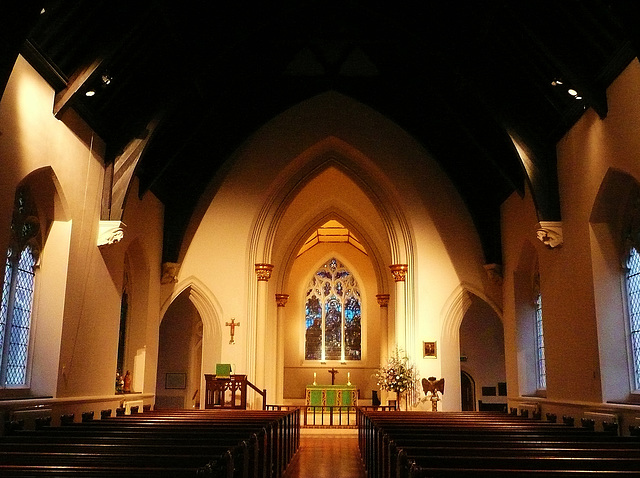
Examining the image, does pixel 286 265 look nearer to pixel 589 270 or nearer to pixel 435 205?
pixel 435 205

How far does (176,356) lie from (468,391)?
9.08 metres

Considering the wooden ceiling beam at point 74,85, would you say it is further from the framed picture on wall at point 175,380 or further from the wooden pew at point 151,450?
the framed picture on wall at point 175,380

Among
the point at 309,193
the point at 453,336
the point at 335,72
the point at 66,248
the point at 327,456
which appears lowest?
the point at 327,456

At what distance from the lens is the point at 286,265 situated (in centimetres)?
1934

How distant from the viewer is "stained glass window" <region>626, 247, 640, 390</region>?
28.5 ft

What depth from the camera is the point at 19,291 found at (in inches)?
343

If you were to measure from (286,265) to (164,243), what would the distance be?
5.83 m

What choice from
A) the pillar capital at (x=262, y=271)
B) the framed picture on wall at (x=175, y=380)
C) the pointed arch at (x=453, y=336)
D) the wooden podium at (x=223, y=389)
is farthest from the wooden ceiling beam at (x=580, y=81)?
the framed picture on wall at (x=175, y=380)

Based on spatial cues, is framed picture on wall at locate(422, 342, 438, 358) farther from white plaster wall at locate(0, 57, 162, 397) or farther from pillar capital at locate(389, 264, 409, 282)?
white plaster wall at locate(0, 57, 162, 397)

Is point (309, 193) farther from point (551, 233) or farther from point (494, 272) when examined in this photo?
point (551, 233)

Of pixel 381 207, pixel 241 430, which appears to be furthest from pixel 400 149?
pixel 241 430

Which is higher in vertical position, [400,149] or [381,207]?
[400,149]

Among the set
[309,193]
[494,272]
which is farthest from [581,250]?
[309,193]

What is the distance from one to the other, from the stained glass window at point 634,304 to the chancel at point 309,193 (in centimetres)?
3
